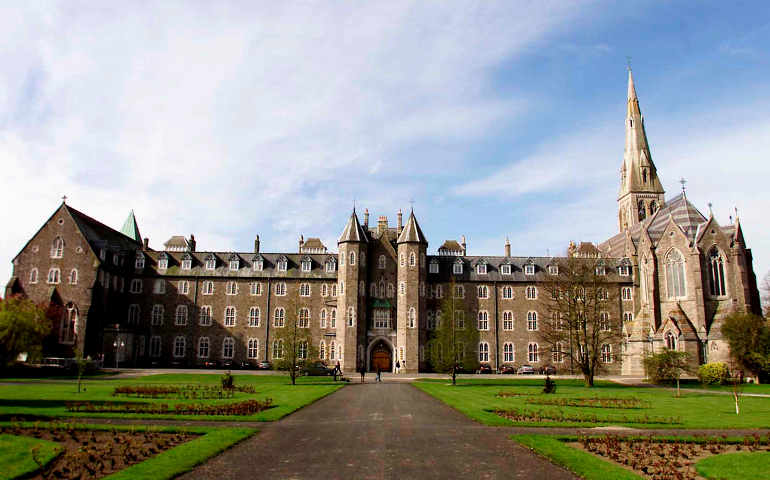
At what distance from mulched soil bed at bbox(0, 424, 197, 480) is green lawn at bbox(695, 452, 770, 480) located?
43.3ft

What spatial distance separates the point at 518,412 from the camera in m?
23.6

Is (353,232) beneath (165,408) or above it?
above

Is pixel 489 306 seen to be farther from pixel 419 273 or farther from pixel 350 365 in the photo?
pixel 350 365

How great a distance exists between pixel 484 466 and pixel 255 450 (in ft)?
19.7

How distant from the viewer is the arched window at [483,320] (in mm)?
70500

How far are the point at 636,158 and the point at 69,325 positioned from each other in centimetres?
9202

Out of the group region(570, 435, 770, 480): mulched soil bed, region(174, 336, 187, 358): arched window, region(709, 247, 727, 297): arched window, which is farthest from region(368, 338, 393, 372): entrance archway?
region(570, 435, 770, 480): mulched soil bed

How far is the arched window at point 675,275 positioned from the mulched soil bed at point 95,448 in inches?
2290

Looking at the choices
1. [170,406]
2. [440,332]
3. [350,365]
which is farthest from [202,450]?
[350,365]

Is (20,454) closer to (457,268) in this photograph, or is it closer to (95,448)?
(95,448)

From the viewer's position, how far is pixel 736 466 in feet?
45.0

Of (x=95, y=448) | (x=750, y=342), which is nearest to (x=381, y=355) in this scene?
(x=750, y=342)

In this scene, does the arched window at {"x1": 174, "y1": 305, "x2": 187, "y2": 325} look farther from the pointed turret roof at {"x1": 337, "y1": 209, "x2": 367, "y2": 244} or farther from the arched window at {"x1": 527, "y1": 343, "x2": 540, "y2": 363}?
the arched window at {"x1": 527, "y1": 343, "x2": 540, "y2": 363}

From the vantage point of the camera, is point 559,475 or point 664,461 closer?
point 559,475
